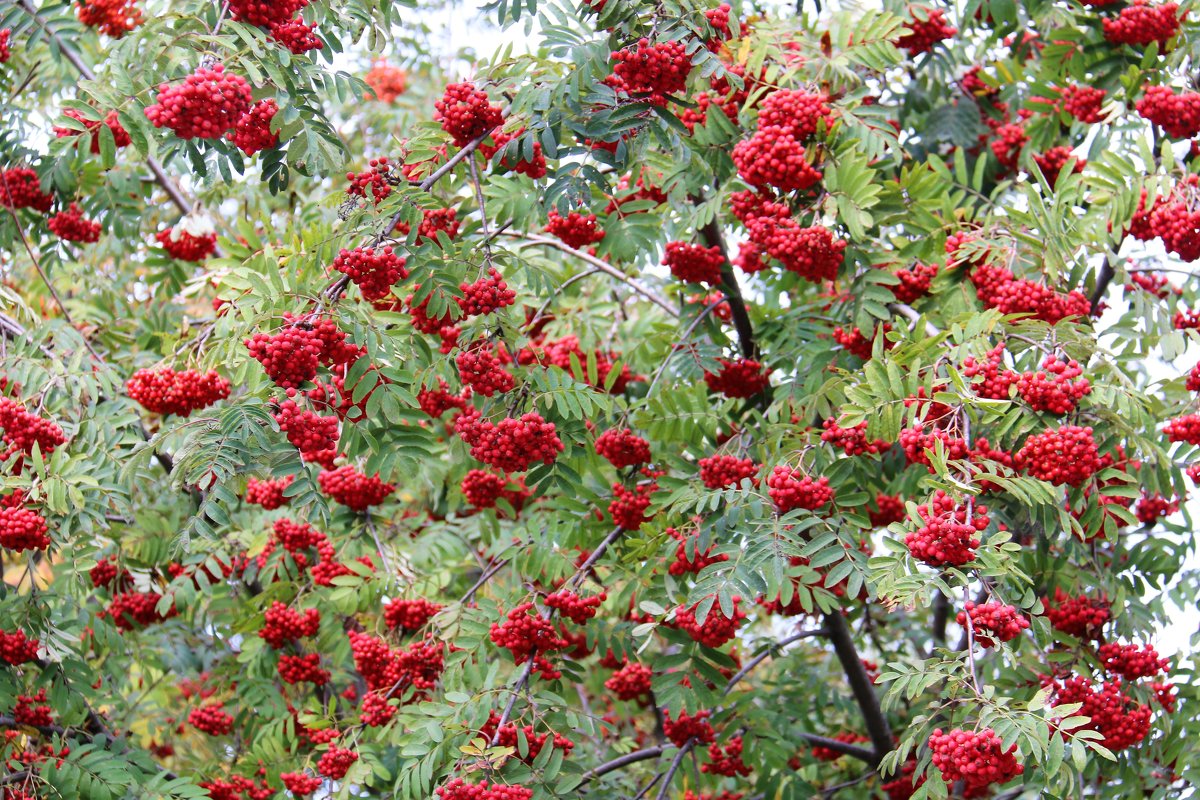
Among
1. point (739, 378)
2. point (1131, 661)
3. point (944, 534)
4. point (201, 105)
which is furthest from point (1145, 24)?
point (201, 105)

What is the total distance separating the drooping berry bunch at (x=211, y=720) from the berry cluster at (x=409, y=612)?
3.57 ft

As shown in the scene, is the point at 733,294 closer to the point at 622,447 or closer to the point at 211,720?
the point at 622,447

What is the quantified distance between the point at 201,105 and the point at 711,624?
2211mm

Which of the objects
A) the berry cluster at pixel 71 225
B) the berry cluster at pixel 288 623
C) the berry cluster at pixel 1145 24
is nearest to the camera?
the berry cluster at pixel 1145 24

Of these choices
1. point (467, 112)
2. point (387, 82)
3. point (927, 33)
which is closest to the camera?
point (467, 112)

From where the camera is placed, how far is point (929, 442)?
341cm

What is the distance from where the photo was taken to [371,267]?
3525 millimetres

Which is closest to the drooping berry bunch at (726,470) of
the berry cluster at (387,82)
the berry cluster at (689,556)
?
the berry cluster at (689,556)

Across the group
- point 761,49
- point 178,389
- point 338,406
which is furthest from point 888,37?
point 178,389

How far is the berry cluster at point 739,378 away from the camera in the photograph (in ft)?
15.4

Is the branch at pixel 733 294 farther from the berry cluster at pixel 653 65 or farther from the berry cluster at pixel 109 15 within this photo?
the berry cluster at pixel 109 15

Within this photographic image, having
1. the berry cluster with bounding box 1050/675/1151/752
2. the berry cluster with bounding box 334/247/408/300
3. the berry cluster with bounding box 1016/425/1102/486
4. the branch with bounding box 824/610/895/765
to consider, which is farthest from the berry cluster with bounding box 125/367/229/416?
the berry cluster with bounding box 1050/675/1151/752

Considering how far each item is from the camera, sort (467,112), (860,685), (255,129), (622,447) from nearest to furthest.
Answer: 1. (255,129)
2. (467,112)
3. (622,447)
4. (860,685)

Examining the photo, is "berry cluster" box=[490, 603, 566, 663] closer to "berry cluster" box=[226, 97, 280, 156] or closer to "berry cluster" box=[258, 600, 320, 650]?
"berry cluster" box=[258, 600, 320, 650]
